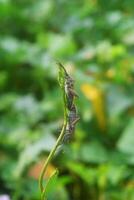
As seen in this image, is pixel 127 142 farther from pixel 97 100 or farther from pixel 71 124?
pixel 71 124

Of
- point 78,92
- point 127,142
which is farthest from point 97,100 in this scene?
point 127,142

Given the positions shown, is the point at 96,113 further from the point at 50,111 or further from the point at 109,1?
the point at 109,1

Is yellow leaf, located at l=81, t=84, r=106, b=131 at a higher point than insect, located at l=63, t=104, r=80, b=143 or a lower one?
higher

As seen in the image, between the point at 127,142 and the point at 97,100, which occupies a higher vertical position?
the point at 97,100

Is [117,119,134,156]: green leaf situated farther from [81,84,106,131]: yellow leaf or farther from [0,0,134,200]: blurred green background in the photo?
[81,84,106,131]: yellow leaf

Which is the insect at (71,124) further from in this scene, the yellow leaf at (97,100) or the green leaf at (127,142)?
the yellow leaf at (97,100)

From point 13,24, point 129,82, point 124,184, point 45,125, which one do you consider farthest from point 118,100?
point 13,24

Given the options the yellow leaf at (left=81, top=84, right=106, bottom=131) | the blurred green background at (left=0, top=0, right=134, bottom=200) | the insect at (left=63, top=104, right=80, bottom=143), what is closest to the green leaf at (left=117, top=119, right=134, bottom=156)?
the blurred green background at (left=0, top=0, right=134, bottom=200)

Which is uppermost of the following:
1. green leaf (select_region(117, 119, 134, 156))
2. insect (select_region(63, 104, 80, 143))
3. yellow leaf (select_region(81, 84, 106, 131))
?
yellow leaf (select_region(81, 84, 106, 131))
